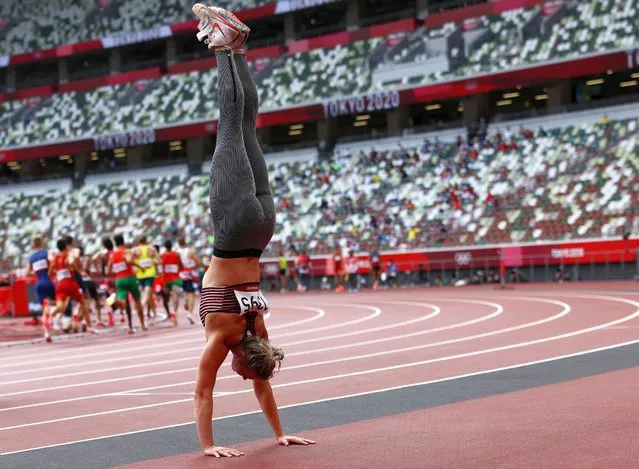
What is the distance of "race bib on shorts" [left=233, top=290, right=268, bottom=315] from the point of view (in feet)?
21.7

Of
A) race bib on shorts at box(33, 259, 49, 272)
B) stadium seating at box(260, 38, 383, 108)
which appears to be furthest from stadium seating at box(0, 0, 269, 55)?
race bib on shorts at box(33, 259, 49, 272)

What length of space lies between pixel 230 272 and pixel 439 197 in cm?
3581

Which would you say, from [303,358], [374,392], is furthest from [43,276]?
[374,392]

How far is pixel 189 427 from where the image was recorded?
8102mm

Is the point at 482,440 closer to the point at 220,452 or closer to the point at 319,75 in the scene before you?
the point at 220,452

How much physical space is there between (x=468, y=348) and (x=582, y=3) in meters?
35.7

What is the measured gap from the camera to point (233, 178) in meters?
6.56

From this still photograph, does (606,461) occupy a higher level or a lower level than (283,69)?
lower

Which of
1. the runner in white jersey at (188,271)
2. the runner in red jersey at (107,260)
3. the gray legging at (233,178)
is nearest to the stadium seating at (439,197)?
the runner in red jersey at (107,260)

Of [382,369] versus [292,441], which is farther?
[382,369]

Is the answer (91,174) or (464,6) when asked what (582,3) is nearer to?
(464,6)

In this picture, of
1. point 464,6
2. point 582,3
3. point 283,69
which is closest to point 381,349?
point 582,3

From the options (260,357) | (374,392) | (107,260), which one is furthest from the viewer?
(107,260)

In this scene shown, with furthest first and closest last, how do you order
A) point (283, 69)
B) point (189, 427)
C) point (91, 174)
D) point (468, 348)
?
point (91, 174)
point (283, 69)
point (468, 348)
point (189, 427)
